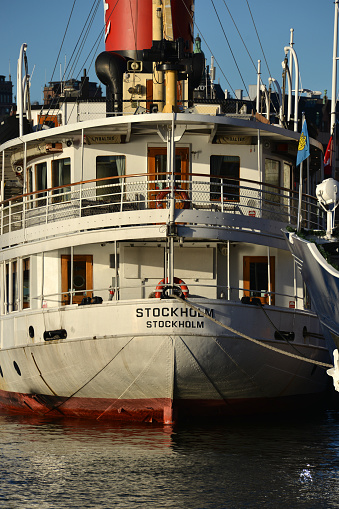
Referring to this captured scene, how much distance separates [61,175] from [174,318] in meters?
5.88

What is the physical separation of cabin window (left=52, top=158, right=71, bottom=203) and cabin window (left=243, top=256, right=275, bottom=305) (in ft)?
15.4

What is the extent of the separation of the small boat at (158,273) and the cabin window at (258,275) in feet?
0.11

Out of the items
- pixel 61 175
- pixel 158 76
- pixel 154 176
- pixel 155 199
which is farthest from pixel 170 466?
pixel 158 76

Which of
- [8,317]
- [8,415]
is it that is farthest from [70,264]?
[8,415]

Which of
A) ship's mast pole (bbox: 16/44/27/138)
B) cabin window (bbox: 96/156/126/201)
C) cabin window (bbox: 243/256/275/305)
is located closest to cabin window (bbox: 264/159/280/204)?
cabin window (bbox: 243/256/275/305)

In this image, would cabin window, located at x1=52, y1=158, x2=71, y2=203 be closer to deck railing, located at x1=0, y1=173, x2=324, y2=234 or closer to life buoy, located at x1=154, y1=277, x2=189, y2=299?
deck railing, located at x1=0, y1=173, x2=324, y2=234

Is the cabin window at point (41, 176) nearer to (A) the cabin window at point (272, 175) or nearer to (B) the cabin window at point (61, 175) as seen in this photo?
(B) the cabin window at point (61, 175)

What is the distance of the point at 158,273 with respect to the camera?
66.0 ft

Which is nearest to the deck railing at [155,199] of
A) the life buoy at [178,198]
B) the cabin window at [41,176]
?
the life buoy at [178,198]

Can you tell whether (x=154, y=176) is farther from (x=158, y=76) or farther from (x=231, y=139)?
(x=158, y=76)

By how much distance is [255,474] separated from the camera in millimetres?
14367

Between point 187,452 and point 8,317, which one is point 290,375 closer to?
point 187,452

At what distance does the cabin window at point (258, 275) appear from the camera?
20.8m

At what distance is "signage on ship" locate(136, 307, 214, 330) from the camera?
1786 centimetres
